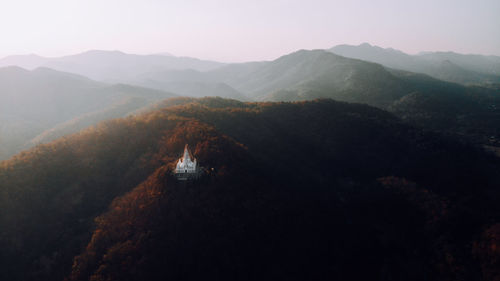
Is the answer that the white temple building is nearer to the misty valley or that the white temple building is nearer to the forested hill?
the misty valley

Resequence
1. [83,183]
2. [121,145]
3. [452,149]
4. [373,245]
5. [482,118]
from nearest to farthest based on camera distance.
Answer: [373,245] → [83,183] → [121,145] → [452,149] → [482,118]

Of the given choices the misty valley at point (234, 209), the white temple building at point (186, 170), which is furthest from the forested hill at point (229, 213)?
the white temple building at point (186, 170)

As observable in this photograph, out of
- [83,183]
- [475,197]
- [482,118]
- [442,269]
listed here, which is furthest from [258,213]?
[482,118]

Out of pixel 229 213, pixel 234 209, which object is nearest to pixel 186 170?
pixel 229 213

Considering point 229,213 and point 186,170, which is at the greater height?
point 186,170

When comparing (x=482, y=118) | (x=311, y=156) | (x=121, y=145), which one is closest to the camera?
(x=121, y=145)

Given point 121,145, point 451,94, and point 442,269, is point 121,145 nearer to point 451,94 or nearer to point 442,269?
point 442,269

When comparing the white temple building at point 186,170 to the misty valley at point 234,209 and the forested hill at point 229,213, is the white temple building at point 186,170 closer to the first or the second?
the misty valley at point 234,209

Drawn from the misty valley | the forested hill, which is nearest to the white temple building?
the misty valley

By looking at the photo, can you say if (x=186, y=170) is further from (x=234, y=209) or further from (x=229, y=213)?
(x=234, y=209)
